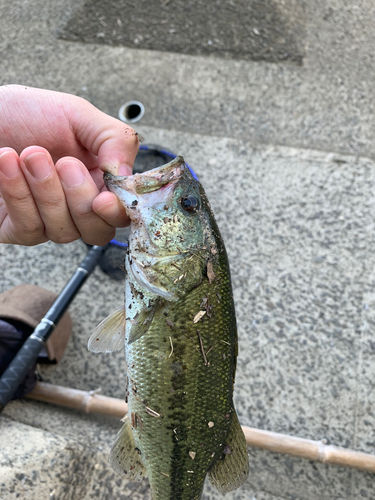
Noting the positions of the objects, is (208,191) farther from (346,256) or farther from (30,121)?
(30,121)

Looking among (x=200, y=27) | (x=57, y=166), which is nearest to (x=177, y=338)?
(x=57, y=166)

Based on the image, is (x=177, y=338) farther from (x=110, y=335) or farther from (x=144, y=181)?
(x=144, y=181)

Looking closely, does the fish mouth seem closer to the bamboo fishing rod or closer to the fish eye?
the fish eye

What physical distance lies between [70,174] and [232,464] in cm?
137

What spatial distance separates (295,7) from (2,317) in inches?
163

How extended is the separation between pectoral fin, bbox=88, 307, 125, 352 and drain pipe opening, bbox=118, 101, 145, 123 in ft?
8.32

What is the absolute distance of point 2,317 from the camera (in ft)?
8.03

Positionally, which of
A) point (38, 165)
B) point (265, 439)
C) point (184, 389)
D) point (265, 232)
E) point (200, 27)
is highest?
point (38, 165)

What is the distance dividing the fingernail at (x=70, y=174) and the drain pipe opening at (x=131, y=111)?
2.29 metres

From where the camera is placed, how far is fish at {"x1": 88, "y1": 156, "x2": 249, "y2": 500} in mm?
1489

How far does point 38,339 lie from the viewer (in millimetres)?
2305

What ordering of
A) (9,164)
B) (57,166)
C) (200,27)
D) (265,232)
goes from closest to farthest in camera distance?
(9,164), (57,166), (265,232), (200,27)

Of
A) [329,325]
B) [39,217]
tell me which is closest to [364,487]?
[329,325]

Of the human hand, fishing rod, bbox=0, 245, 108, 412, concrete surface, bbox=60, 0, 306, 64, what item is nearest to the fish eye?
the human hand
